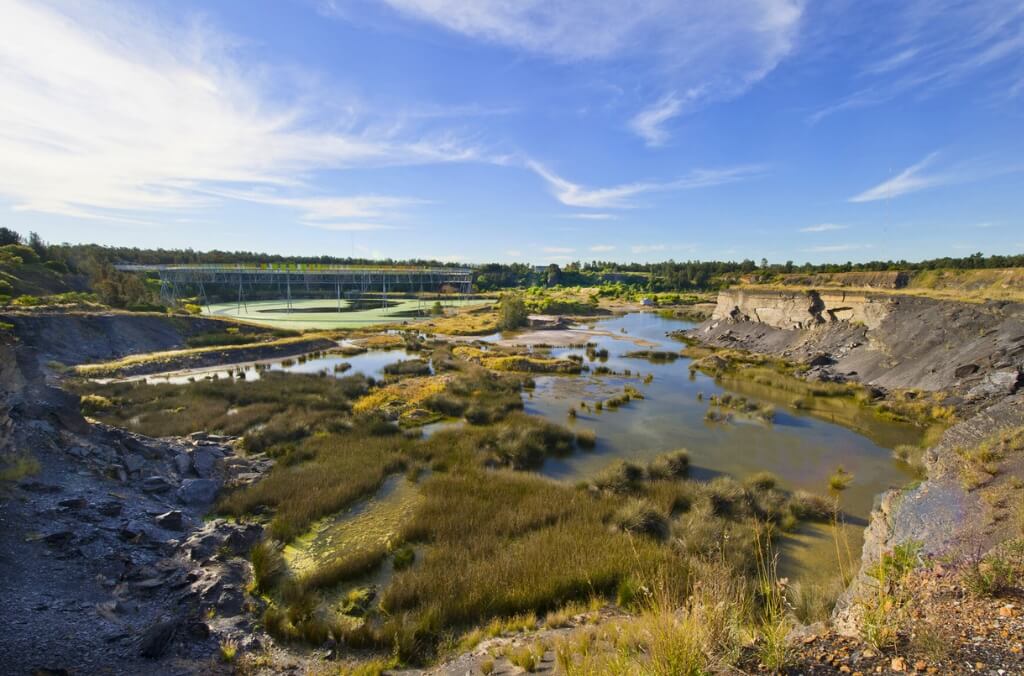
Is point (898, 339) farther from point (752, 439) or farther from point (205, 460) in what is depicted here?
point (205, 460)

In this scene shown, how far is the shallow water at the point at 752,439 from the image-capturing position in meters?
13.7

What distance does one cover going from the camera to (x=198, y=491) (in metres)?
11.8

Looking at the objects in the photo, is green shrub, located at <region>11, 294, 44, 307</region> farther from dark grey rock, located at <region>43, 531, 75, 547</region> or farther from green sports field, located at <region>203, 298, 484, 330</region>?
dark grey rock, located at <region>43, 531, 75, 547</region>

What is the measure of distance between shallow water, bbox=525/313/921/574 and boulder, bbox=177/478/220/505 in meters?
10.1

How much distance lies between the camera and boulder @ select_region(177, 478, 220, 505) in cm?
1145

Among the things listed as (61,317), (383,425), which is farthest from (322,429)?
(61,317)

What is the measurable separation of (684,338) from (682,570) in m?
48.5

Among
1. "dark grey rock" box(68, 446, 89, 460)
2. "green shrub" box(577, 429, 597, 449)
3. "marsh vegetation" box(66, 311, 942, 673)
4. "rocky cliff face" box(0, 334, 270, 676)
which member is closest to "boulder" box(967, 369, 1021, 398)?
"marsh vegetation" box(66, 311, 942, 673)

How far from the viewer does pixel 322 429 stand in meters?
18.1

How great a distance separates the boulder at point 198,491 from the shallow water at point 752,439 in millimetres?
10093

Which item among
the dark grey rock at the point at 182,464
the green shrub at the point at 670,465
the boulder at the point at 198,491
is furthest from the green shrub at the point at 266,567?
the green shrub at the point at 670,465

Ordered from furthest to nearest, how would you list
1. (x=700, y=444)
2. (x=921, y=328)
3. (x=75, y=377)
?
(x=921, y=328), (x=75, y=377), (x=700, y=444)

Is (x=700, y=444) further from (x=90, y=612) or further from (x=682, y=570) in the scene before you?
(x=90, y=612)

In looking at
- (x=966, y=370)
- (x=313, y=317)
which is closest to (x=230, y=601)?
(x=966, y=370)
